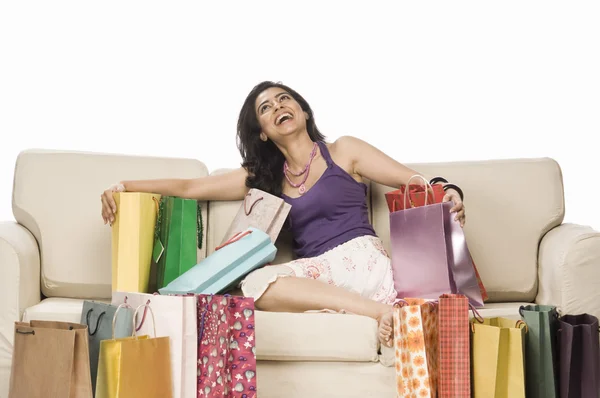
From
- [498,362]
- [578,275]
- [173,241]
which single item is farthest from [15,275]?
[578,275]

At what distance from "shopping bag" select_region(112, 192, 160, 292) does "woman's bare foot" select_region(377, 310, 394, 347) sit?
1.02m

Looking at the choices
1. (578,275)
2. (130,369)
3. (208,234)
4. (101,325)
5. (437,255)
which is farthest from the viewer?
(208,234)

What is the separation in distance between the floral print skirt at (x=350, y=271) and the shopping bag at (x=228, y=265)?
5cm

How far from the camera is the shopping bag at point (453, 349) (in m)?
2.11

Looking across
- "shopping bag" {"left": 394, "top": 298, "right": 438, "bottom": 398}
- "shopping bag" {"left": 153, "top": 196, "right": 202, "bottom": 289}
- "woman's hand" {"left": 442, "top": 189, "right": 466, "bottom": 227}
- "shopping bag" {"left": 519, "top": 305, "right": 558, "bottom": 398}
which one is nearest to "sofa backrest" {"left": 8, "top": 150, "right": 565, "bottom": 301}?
"shopping bag" {"left": 153, "top": 196, "right": 202, "bottom": 289}

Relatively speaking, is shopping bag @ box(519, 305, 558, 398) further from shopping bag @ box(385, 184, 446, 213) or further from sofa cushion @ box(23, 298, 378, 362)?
shopping bag @ box(385, 184, 446, 213)

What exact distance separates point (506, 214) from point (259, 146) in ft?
3.63

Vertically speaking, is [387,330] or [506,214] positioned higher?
[506,214]

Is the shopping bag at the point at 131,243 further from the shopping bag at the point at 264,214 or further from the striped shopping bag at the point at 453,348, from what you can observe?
the striped shopping bag at the point at 453,348

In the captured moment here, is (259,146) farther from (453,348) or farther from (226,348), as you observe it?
(453,348)

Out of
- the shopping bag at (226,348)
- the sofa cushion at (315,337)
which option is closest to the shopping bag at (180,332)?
the shopping bag at (226,348)

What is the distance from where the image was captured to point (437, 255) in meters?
2.62

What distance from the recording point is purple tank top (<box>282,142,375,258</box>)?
307cm

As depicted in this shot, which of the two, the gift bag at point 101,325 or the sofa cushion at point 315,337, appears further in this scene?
the sofa cushion at point 315,337
